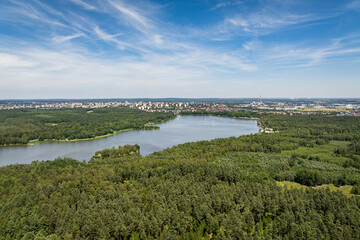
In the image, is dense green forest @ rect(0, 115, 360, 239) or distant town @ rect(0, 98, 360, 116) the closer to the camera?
dense green forest @ rect(0, 115, 360, 239)

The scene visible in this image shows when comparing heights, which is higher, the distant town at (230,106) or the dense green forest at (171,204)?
the distant town at (230,106)

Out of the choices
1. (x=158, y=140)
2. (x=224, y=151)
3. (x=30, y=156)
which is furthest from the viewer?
(x=158, y=140)

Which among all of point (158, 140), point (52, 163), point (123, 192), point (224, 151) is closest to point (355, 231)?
point (123, 192)

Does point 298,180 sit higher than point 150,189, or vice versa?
point 150,189

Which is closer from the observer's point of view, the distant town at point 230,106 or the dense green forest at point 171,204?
the dense green forest at point 171,204

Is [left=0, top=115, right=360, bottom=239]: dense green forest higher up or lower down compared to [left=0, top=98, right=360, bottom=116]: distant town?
lower down

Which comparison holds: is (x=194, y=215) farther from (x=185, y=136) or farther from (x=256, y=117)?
(x=256, y=117)

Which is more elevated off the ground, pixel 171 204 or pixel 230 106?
pixel 230 106

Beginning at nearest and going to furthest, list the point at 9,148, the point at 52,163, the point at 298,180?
the point at 298,180 < the point at 52,163 < the point at 9,148

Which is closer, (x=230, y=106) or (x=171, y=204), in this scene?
(x=171, y=204)

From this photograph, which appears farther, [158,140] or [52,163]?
[158,140]
